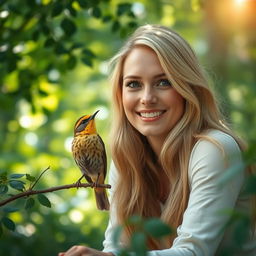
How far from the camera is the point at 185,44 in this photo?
2971 millimetres

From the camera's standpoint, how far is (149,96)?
114 inches

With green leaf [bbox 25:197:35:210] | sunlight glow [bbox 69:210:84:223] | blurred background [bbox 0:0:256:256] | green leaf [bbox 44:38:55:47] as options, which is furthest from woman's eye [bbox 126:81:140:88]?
sunlight glow [bbox 69:210:84:223]

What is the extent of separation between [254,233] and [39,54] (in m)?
2.77

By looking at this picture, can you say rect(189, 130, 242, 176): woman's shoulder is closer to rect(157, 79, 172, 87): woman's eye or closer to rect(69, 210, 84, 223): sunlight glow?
rect(157, 79, 172, 87): woman's eye

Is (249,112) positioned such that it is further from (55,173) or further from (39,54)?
(39,54)

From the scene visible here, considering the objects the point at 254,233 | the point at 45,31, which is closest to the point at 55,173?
the point at 45,31

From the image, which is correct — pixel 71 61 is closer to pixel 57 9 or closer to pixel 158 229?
pixel 57 9

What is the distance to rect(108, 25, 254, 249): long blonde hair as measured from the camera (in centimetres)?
289

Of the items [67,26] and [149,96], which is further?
[67,26]

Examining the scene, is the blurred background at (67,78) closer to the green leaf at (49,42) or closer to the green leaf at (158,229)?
the green leaf at (49,42)

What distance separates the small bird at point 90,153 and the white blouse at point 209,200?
0.85 metres

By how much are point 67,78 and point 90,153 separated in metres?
5.76

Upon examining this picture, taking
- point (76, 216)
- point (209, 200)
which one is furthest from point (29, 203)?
point (76, 216)

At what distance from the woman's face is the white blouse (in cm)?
23
